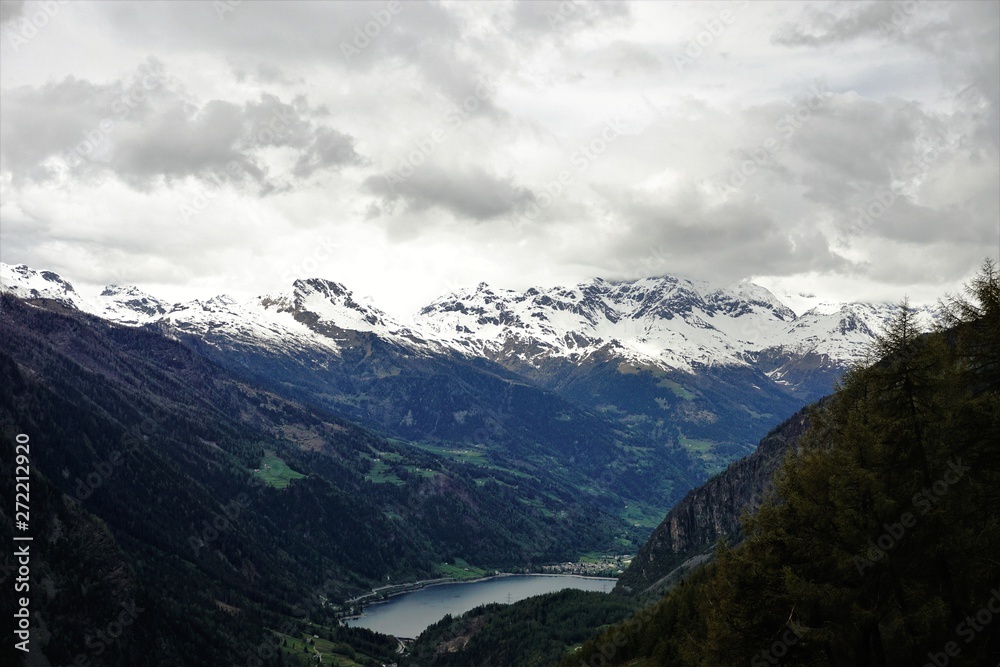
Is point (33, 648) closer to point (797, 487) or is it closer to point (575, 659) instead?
point (575, 659)

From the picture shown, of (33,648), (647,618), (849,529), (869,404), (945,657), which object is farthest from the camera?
(33,648)

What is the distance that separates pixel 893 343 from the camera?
116 feet

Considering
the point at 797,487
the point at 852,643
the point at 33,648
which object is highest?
the point at 797,487

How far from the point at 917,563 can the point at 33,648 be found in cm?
18958

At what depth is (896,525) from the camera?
1292 inches

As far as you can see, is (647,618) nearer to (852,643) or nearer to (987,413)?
(852,643)

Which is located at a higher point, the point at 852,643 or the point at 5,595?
the point at 852,643

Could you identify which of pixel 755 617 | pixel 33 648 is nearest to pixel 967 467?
pixel 755 617

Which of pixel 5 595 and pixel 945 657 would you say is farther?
pixel 5 595

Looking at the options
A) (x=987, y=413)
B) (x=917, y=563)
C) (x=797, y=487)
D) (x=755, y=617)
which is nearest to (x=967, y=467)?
(x=987, y=413)

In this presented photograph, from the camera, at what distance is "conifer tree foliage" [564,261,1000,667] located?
31.6m

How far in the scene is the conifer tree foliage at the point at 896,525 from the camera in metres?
31.6

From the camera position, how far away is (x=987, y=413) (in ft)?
103

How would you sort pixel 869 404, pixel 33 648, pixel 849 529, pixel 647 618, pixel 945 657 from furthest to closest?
pixel 33 648 < pixel 647 618 < pixel 869 404 < pixel 849 529 < pixel 945 657
